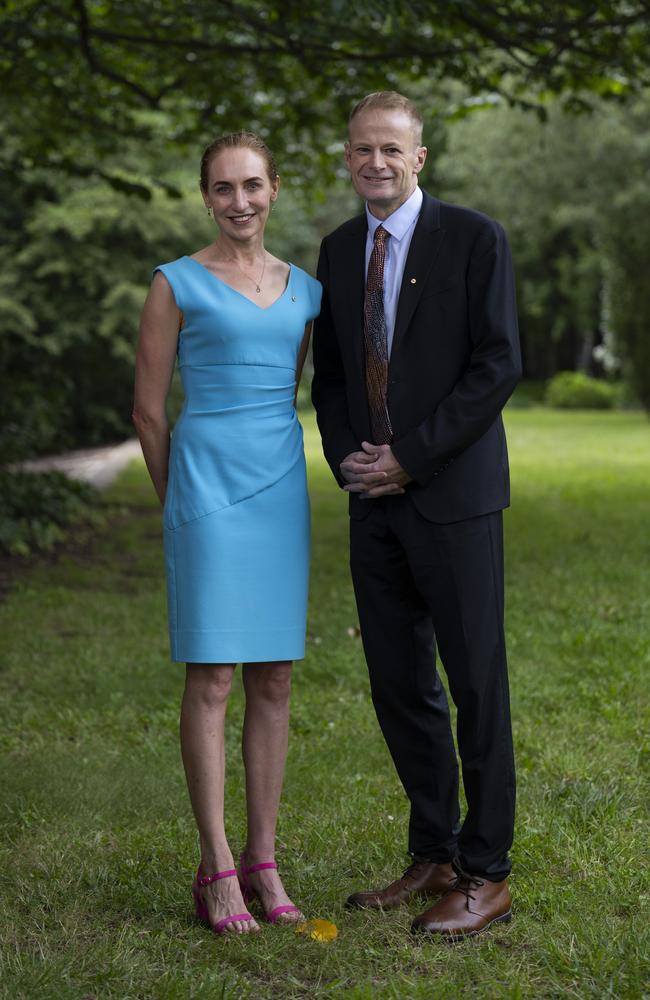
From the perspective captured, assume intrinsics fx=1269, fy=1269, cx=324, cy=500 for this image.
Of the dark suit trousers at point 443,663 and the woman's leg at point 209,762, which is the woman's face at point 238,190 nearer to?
the dark suit trousers at point 443,663

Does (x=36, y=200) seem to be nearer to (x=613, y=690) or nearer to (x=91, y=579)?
(x=91, y=579)

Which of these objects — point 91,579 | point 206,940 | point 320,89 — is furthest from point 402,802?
point 320,89

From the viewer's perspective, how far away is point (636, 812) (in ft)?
14.5

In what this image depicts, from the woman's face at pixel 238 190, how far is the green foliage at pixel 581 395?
3414 centimetres

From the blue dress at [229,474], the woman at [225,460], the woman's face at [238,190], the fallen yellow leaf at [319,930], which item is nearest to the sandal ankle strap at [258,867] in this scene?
the woman at [225,460]

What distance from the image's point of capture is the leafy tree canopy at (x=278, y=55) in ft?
29.5

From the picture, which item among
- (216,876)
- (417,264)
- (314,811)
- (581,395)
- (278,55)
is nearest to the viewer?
(417,264)

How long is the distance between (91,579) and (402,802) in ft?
16.1

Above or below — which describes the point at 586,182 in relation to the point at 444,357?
above

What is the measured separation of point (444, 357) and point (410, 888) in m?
1.58

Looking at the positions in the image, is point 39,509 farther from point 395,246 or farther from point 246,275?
point 395,246

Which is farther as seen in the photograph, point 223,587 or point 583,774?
point 583,774

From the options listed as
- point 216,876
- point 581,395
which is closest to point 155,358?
point 216,876

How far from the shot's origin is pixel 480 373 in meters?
3.41
